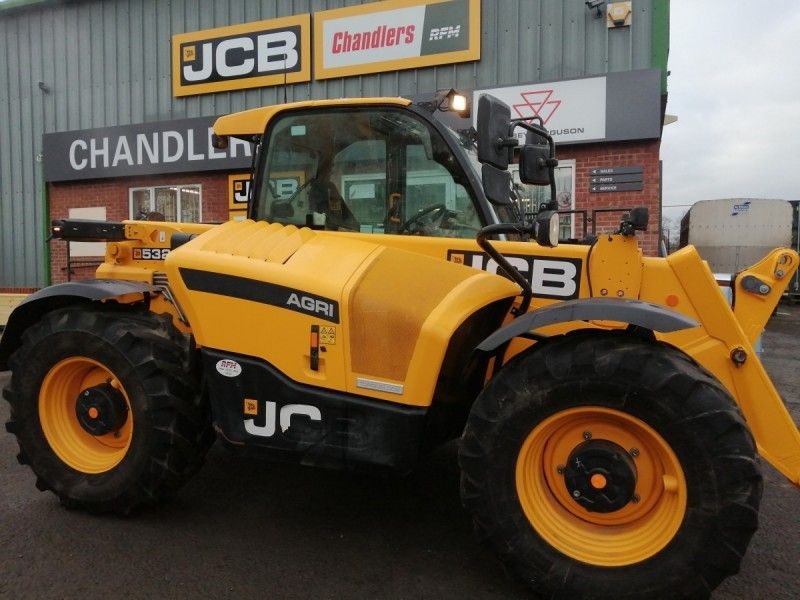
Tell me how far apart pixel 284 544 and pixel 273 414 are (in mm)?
682

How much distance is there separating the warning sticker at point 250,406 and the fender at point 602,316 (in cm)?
115

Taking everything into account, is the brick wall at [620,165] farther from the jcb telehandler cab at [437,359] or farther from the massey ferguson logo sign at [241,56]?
the jcb telehandler cab at [437,359]

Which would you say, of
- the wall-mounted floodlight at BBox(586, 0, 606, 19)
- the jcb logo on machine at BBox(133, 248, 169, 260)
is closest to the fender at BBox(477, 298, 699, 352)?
the jcb logo on machine at BBox(133, 248, 169, 260)

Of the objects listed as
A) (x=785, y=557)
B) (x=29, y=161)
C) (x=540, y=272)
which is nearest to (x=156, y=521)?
(x=540, y=272)

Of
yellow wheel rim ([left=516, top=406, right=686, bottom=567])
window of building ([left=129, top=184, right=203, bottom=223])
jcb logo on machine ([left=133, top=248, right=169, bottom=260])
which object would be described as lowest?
yellow wheel rim ([left=516, top=406, right=686, bottom=567])

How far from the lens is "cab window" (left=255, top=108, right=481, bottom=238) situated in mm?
3158

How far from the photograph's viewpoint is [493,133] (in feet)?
8.58

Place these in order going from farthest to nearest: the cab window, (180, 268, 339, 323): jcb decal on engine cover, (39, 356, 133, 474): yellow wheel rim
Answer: (39, 356, 133, 474): yellow wheel rim < the cab window < (180, 268, 339, 323): jcb decal on engine cover

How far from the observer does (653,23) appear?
29.5 feet

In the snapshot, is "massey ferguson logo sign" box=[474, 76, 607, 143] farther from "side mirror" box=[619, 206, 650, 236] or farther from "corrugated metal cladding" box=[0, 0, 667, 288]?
"side mirror" box=[619, 206, 650, 236]

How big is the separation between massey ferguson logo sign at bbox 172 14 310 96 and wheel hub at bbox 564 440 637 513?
10106 mm

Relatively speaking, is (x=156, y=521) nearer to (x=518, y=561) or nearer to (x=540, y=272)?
(x=518, y=561)

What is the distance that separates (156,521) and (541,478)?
82.4 inches

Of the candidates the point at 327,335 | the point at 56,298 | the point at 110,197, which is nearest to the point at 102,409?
the point at 56,298
